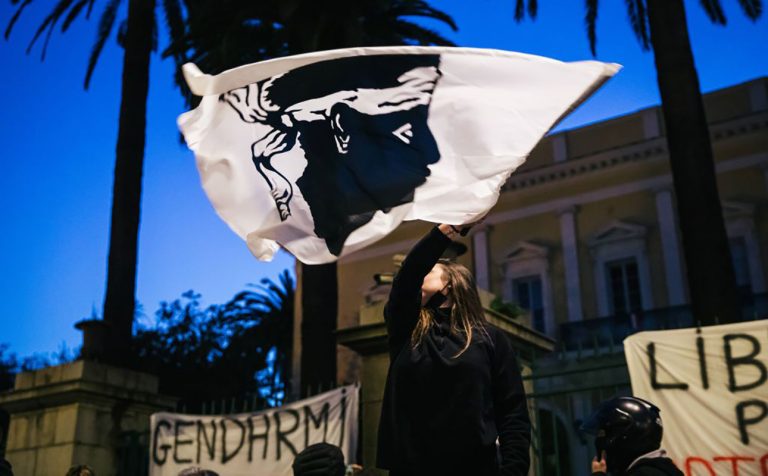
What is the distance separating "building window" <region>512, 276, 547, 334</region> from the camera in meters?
27.7

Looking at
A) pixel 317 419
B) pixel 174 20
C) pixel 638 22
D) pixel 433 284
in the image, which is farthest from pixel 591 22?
pixel 433 284

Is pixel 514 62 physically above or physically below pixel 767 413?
above

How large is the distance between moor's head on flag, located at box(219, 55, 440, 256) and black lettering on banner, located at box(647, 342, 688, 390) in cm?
295

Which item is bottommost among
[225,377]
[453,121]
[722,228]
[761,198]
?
[453,121]

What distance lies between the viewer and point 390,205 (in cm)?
420

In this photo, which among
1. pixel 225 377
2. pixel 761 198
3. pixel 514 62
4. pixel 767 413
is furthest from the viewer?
pixel 225 377

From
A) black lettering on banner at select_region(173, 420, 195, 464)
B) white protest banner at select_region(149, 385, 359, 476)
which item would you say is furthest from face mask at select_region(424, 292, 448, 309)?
black lettering on banner at select_region(173, 420, 195, 464)

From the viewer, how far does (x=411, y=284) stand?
3.10 metres

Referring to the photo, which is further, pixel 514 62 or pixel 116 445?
pixel 116 445

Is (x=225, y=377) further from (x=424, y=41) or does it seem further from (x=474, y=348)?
(x=474, y=348)

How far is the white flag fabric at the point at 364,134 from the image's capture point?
3.96 m

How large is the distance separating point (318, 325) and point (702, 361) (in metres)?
9.20

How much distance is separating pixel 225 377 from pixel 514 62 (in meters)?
32.0

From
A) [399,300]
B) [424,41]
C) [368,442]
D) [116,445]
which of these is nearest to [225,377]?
[424,41]
